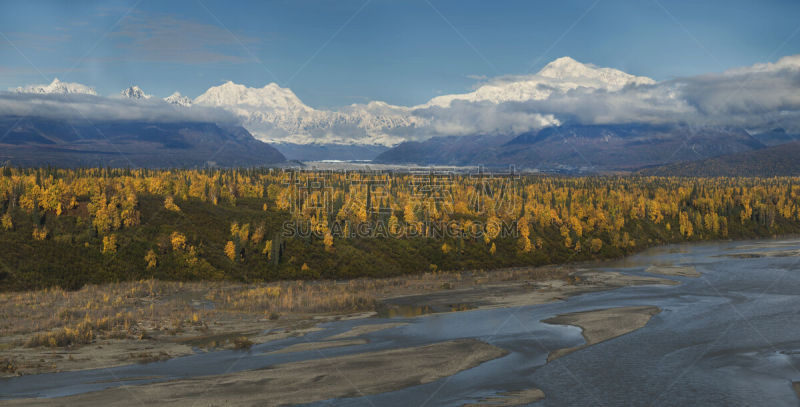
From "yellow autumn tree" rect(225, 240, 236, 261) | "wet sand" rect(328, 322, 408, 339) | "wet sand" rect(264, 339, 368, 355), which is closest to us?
"wet sand" rect(264, 339, 368, 355)

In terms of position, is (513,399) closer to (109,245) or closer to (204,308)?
(204,308)

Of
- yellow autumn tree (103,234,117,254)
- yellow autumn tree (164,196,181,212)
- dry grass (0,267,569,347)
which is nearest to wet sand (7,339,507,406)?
dry grass (0,267,569,347)

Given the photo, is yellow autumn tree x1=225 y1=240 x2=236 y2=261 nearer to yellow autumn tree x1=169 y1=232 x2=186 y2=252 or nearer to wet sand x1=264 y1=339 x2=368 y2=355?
yellow autumn tree x1=169 y1=232 x2=186 y2=252

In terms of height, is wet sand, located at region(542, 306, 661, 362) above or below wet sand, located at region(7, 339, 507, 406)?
below

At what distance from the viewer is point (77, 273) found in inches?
3639

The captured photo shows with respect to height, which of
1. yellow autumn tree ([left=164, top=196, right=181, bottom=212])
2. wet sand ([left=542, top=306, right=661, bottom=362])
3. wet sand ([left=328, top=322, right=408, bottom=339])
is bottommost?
wet sand ([left=542, top=306, right=661, bottom=362])

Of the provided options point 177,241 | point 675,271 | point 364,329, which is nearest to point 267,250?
point 177,241

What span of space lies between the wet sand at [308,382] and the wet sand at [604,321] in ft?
34.9

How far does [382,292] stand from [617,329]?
4042 cm

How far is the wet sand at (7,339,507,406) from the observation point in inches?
1366

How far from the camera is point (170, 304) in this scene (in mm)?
72500

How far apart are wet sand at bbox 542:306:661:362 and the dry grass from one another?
86.4 feet

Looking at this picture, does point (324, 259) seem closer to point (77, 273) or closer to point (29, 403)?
point (77, 273)

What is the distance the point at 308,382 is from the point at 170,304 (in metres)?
41.2
